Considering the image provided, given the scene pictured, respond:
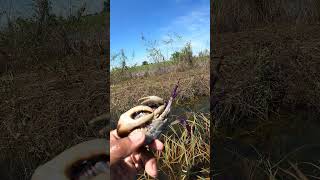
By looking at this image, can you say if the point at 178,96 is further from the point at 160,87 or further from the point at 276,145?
the point at 276,145

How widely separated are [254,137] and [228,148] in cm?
17

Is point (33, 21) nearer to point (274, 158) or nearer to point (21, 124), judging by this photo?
point (21, 124)

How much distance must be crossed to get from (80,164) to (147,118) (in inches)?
21.6

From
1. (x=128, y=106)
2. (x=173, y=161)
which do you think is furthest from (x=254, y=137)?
(x=128, y=106)

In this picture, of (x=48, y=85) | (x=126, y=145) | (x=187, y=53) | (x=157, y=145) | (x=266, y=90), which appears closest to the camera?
(x=266, y=90)

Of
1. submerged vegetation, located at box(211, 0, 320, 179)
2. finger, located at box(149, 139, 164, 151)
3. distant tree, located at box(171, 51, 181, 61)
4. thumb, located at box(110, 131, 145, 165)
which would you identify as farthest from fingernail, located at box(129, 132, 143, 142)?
distant tree, located at box(171, 51, 181, 61)

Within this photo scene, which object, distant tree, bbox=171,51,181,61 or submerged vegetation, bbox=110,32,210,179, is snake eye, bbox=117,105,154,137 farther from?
distant tree, bbox=171,51,181,61

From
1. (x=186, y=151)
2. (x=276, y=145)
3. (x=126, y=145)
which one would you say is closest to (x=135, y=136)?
(x=126, y=145)

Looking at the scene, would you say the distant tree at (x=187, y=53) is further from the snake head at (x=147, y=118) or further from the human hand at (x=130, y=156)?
the human hand at (x=130, y=156)

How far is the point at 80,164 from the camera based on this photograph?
3.11 meters

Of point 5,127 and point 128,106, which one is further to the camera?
point 128,106

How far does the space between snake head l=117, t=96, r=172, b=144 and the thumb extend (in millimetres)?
35

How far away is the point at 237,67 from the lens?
3086mm

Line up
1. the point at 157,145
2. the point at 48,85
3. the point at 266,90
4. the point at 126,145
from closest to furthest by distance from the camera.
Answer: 1. the point at 266,90
2. the point at 48,85
3. the point at 126,145
4. the point at 157,145
